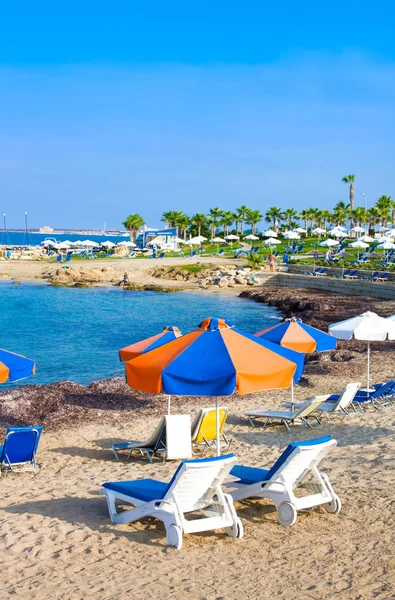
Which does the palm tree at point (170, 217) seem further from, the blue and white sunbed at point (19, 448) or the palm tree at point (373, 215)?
the blue and white sunbed at point (19, 448)

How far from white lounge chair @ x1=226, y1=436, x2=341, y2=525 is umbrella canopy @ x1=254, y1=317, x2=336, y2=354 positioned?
4.97 metres

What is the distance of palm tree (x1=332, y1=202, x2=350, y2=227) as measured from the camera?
81750 millimetres

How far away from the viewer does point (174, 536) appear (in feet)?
20.2

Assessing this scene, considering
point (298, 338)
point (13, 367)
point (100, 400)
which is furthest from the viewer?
point (100, 400)

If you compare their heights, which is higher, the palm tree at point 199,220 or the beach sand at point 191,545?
the palm tree at point 199,220

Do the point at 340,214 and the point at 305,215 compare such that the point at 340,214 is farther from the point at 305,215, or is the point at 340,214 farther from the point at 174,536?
the point at 174,536

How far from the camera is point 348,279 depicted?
4344cm

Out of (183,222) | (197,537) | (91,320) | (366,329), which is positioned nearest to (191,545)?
(197,537)

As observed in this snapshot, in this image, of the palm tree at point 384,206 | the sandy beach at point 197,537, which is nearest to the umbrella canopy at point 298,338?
the sandy beach at point 197,537

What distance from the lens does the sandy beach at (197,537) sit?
5.39 metres

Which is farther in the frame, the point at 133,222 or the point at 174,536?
the point at 133,222

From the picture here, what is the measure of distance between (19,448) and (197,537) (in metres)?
3.45

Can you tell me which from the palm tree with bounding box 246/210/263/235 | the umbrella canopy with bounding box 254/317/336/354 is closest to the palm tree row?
the palm tree with bounding box 246/210/263/235

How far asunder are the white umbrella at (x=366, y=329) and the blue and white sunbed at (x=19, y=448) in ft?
19.9
